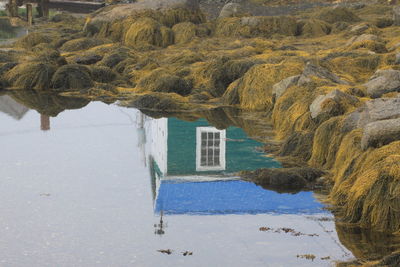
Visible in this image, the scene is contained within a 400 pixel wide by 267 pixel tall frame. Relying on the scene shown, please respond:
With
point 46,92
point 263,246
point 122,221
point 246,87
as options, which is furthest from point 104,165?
point 46,92

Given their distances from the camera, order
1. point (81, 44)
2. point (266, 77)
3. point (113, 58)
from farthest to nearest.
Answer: point (81, 44) < point (113, 58) < point (266, 77)

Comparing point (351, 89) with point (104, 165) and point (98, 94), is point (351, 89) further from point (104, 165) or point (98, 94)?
point (98, 94)

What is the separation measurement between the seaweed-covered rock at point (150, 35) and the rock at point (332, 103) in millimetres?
13883

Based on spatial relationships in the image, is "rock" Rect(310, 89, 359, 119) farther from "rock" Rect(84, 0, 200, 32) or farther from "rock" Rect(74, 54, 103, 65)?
"rock" Rect(84, 0, 200, 32)

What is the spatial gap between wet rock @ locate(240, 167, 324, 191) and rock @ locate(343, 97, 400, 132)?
3.09ft

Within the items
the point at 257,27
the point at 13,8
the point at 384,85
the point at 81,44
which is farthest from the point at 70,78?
the point at 13,8

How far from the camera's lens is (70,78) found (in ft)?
70.4

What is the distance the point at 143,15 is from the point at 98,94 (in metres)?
10.2

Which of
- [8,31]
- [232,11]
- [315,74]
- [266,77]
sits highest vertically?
[315,74]

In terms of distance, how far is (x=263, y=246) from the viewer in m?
9.09

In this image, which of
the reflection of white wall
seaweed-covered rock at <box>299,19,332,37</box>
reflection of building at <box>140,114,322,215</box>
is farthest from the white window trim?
seaweed-covered rock at <box>299,19,332,37</box>

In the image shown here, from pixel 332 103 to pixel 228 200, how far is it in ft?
12.5

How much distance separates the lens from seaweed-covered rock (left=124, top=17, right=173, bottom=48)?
2809cm

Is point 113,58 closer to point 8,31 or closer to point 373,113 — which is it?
point 373,113
